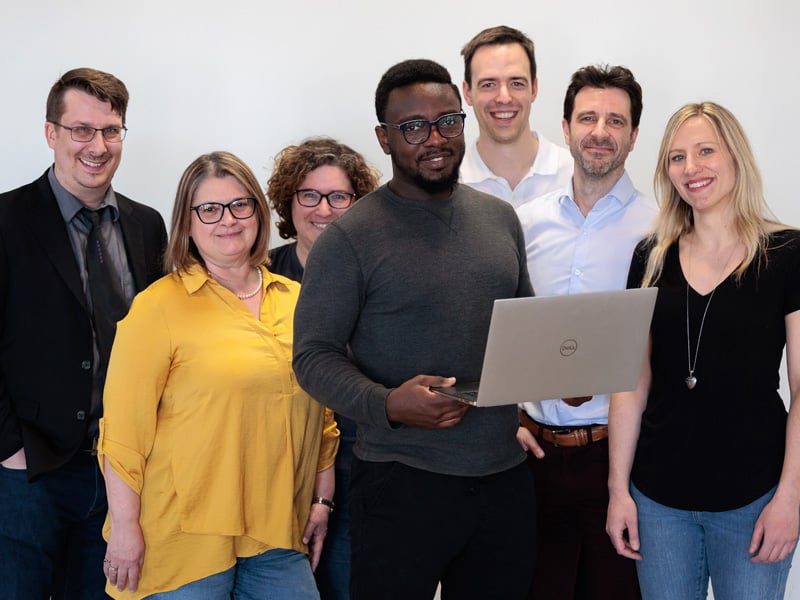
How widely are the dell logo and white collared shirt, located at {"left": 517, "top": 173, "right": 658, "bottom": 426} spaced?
713mm

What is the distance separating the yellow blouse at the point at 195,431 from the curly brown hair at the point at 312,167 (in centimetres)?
62

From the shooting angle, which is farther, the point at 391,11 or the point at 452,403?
the point at 391,11

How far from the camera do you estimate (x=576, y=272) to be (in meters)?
2.62

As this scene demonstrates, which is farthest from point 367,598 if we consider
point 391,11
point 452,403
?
point 391,11

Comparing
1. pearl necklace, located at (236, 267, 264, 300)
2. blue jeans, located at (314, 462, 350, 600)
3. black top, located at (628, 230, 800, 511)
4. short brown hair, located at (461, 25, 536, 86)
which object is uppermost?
short brown hair, located at (461, 25, 536, 86)

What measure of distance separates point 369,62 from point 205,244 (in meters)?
1.53

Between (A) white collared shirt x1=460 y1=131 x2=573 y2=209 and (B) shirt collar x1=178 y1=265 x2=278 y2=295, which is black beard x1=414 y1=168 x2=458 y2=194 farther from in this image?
(A) white collared shirt x1=460 y1=131 x2=573 y2=209

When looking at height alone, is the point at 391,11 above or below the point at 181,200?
above

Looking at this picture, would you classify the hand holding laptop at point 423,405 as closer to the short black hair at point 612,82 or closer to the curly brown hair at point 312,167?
the curly brown hair at point 312,167

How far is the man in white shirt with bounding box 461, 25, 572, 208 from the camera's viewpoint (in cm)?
302

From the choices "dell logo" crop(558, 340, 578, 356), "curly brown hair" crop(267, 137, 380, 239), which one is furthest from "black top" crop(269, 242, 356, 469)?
"dell logo" crop(558, 340, 578, 356)

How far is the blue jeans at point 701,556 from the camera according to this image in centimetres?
212

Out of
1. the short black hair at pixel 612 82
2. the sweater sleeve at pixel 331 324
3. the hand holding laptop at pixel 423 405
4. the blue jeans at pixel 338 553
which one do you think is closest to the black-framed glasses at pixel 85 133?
the sweater sleeve at pixel 331 324

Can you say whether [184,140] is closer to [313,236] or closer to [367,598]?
[313,236]
